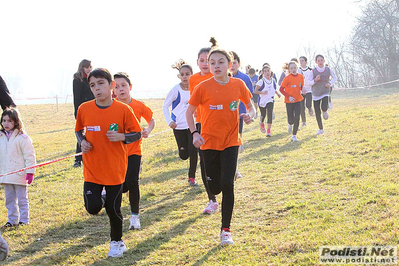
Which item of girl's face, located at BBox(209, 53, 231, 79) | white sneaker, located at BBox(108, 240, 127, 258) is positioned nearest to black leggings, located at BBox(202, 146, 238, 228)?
girl's face, located at BBox(209, 53, 231, 79)

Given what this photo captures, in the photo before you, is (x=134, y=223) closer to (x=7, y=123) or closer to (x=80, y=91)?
(x=7, y=123)

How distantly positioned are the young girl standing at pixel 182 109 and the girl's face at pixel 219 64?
2.56m

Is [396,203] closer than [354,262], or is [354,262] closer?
[354,262]

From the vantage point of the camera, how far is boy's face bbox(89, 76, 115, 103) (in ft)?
16.3

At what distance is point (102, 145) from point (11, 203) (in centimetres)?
259

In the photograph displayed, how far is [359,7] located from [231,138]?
4155 cm

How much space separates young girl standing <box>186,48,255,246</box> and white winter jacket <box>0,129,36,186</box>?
2.71 m

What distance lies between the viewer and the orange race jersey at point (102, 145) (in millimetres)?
4934

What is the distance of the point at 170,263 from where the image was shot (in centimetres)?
481

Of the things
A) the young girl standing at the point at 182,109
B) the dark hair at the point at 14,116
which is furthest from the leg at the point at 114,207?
the young girl standing at the point at 182,109

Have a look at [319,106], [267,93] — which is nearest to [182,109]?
[319,106]

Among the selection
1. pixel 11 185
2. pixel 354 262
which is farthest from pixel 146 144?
pixel 354 262

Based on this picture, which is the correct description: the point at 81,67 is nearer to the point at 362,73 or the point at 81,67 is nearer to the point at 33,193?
the point at 33,193

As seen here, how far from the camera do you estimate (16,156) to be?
671 cm
